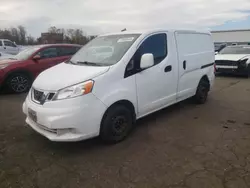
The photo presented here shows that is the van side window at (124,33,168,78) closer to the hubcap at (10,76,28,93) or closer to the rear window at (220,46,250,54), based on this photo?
the hubcap at (10,76,28,93)

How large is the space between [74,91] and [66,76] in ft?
1.40

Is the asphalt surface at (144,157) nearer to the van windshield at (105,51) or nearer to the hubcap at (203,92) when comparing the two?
the hubcap at (203,92)

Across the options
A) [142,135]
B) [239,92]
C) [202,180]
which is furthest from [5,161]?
[239,92]

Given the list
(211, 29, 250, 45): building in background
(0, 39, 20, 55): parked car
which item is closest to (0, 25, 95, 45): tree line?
(0, 39, 20, 55): parked car

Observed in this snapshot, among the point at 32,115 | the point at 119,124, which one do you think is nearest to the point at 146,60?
the point at 119,124

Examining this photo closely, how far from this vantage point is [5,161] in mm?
3223

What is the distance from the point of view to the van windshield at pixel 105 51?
150 inches

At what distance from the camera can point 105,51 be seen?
13.5 ft

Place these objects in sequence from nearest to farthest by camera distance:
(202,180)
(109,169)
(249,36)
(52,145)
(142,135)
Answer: (202,180), (109,169), (52,145), (142,135), (249,36)

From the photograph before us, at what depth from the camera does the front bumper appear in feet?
10.3

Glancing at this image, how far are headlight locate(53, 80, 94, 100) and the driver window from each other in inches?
197

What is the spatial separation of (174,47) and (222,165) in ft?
7.96

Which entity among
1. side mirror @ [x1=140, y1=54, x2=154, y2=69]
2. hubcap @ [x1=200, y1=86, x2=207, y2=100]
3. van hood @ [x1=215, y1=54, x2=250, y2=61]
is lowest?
hubcap @ [x1=200, y1=86, x2=207, y2=100]

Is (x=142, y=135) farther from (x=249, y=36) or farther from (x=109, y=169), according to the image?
(x=249, y=36)
